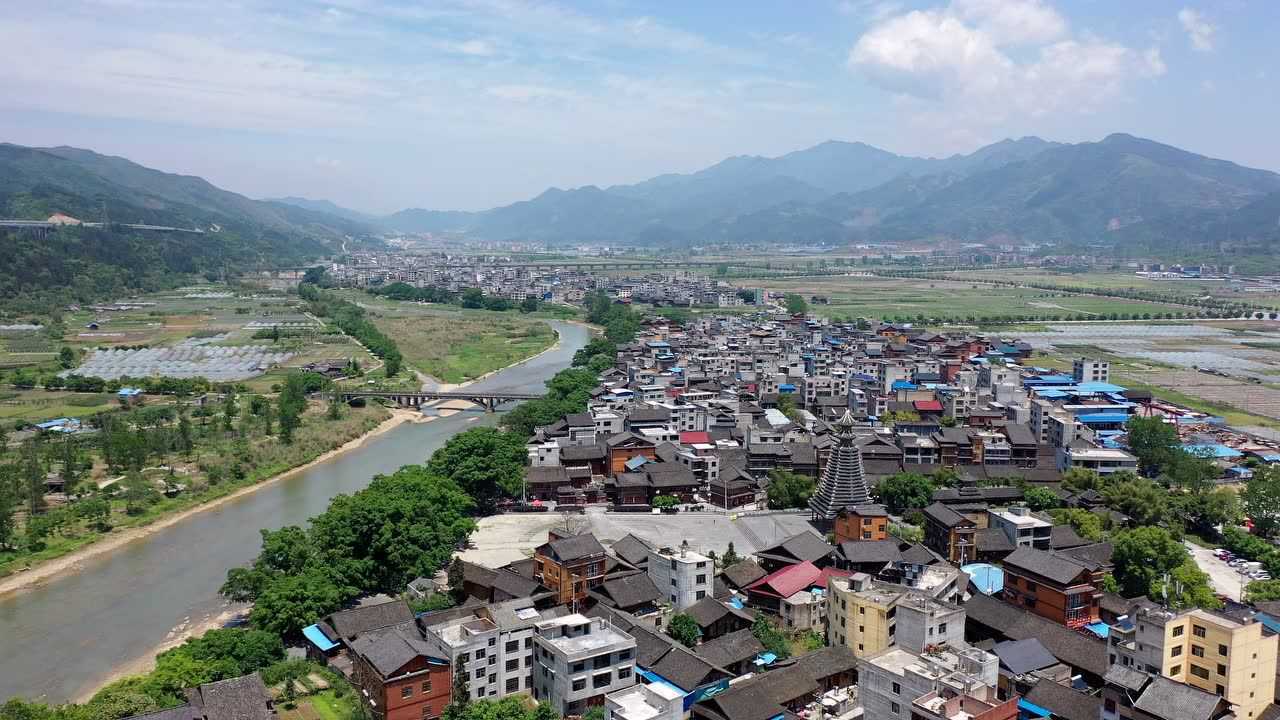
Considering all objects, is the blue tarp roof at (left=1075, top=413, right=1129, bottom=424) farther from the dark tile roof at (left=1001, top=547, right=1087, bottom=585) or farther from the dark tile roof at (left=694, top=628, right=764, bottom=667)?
the dark tile roof at (left=694, top=628, right=764, bottom=667)

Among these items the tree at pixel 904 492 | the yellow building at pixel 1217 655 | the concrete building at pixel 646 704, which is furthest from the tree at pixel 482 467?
the yellow building at pixel 1217 655

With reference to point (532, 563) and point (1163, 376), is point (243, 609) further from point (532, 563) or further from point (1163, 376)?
point (1163, 376)

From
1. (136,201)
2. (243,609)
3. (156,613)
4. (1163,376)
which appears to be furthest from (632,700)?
(136,201)

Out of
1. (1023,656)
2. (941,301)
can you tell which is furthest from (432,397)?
(941,301)

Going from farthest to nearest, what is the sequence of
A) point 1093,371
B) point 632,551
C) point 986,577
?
1. point 1093,371
2. point 632,551
3. point 986,577

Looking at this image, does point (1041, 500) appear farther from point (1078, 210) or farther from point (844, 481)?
point (1078, 210)

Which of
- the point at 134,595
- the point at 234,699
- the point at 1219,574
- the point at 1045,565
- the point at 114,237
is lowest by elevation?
the point at 134,595
